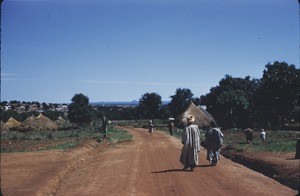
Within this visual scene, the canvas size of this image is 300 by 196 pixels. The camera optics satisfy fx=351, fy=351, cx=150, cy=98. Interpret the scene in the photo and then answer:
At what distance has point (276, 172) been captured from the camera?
1283 cm

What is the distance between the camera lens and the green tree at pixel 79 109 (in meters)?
65.9

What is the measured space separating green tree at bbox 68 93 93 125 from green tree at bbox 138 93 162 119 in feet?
69.5

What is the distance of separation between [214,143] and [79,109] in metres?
54.0

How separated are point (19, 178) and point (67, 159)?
5.07 meters

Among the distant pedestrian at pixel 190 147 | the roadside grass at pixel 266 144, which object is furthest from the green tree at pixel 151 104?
the distant pedestrian at pixel 190 147

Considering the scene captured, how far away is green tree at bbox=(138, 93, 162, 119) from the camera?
278ft

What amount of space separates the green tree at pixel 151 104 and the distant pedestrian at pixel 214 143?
69.6 m

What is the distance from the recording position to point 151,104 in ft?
282

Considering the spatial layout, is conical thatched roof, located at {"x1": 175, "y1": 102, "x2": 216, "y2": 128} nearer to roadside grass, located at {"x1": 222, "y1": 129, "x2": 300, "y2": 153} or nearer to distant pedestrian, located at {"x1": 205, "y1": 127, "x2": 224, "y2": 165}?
roadside grass, located at {"x1": 222, "y1": 129, "x2": 300, "y2": 153}

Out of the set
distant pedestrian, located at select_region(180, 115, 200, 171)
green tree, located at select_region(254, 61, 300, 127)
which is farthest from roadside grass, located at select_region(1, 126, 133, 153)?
green tree, located at select_region(254, 61, 300, 127)

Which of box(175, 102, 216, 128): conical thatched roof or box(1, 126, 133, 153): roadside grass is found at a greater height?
box(175, 102, 216, 128): conical thatched roof

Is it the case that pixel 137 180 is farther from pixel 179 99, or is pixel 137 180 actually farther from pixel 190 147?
pixel 179 99

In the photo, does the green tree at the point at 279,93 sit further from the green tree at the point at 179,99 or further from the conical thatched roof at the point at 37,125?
the conical thatched roof at the point at 37,125

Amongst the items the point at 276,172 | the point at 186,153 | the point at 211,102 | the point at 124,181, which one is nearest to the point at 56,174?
the point at 124,181
